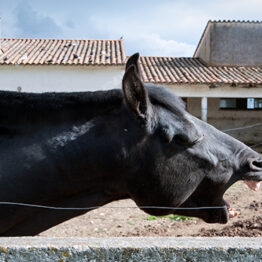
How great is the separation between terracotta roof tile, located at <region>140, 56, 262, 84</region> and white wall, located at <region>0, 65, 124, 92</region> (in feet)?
5.57

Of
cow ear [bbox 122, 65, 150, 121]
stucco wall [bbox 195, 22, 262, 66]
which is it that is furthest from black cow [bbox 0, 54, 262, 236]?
stucco wall [bbox 195, 22, 262, 66]

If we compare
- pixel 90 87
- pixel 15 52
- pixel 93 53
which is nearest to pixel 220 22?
pixel 93 53

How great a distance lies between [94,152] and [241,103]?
1703 cm

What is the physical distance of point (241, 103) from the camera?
1766cm

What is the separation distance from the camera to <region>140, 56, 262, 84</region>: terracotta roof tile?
50.0 feet

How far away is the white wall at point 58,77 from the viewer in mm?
14633

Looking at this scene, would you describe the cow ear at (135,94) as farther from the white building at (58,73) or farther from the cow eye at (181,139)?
the white building at (58,73)

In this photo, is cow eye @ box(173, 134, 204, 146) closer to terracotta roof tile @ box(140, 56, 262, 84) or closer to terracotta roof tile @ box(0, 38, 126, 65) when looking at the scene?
terracotta roof tile @ box(140, 56, 262, 84)

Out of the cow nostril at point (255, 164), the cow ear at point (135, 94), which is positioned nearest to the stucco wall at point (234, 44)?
the cow nostril at point (255, 164)

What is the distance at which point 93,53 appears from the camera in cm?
1631

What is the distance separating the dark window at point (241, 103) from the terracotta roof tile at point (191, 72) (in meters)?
1.42

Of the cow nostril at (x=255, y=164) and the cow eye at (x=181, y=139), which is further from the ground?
the cow eye at (x=181, y=139)

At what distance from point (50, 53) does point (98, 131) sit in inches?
603

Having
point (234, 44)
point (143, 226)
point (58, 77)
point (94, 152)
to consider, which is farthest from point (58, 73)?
point (94, 152)
